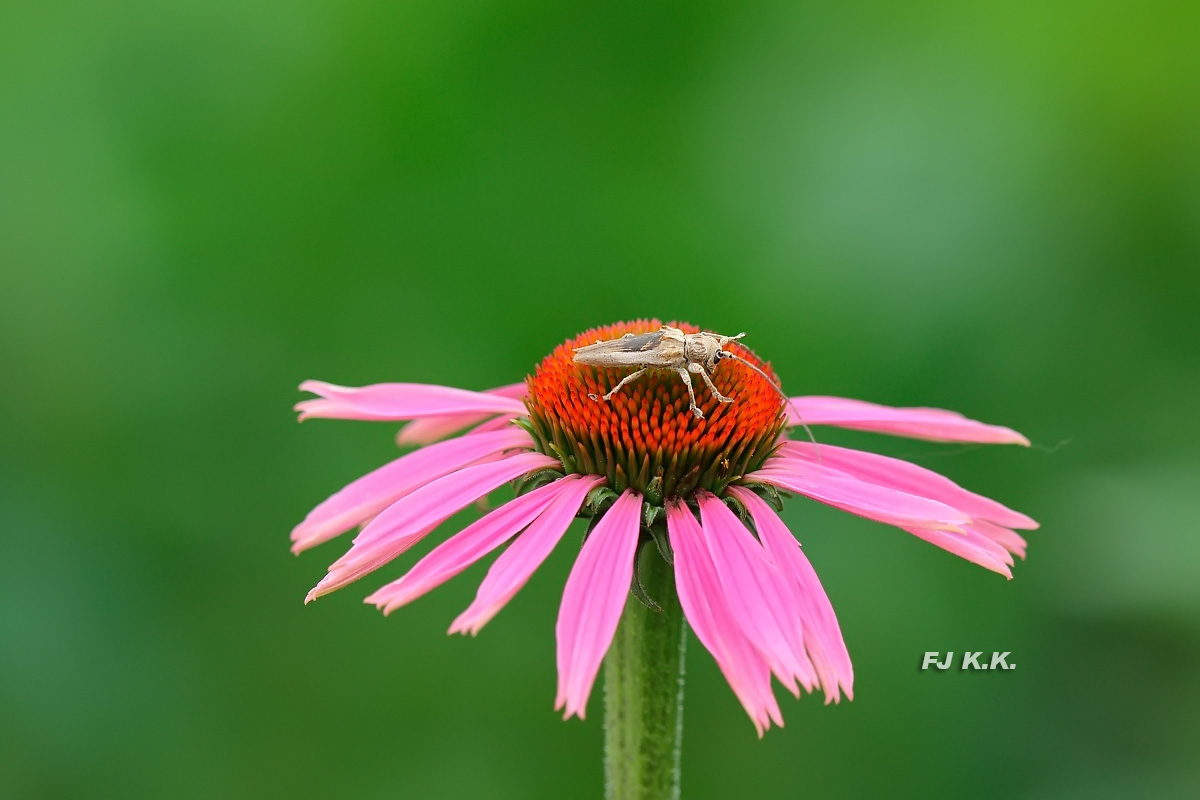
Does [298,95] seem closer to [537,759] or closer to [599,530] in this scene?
[537,759]

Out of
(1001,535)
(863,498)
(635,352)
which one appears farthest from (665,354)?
(1001,535)

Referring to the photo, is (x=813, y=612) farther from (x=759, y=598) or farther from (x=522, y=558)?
(x=522, y=558)

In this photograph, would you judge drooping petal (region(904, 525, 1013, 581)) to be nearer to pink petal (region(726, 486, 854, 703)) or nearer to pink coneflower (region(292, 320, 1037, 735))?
pink coneflower (region(292, 320, 1037, 735))

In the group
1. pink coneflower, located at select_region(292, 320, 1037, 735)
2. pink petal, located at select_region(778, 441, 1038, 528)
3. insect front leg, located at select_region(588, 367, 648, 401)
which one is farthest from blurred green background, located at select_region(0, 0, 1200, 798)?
insect front leg, located at select_region(588, 367, 648, 401)

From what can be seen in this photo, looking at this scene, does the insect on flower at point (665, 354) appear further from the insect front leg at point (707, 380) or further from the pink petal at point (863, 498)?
the pink petal at point (863, 498)

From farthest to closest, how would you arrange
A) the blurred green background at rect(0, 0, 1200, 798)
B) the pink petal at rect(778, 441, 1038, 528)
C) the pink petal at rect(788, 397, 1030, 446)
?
the blurred green background at rect(0, 0, 1200, 798), the pink petal at rect(788, 397, 1030, 446), the pink petal at rect(778, 441, 1038, 528)

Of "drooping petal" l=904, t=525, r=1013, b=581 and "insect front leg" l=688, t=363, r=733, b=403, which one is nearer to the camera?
"drooping petal" l=904, t=525, r=1013, b=581

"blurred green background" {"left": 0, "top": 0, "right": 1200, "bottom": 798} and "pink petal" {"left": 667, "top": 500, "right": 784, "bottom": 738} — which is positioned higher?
"blurred green background" {"left": 0, "top": 0, "right": 1200, "bottom": 798}
